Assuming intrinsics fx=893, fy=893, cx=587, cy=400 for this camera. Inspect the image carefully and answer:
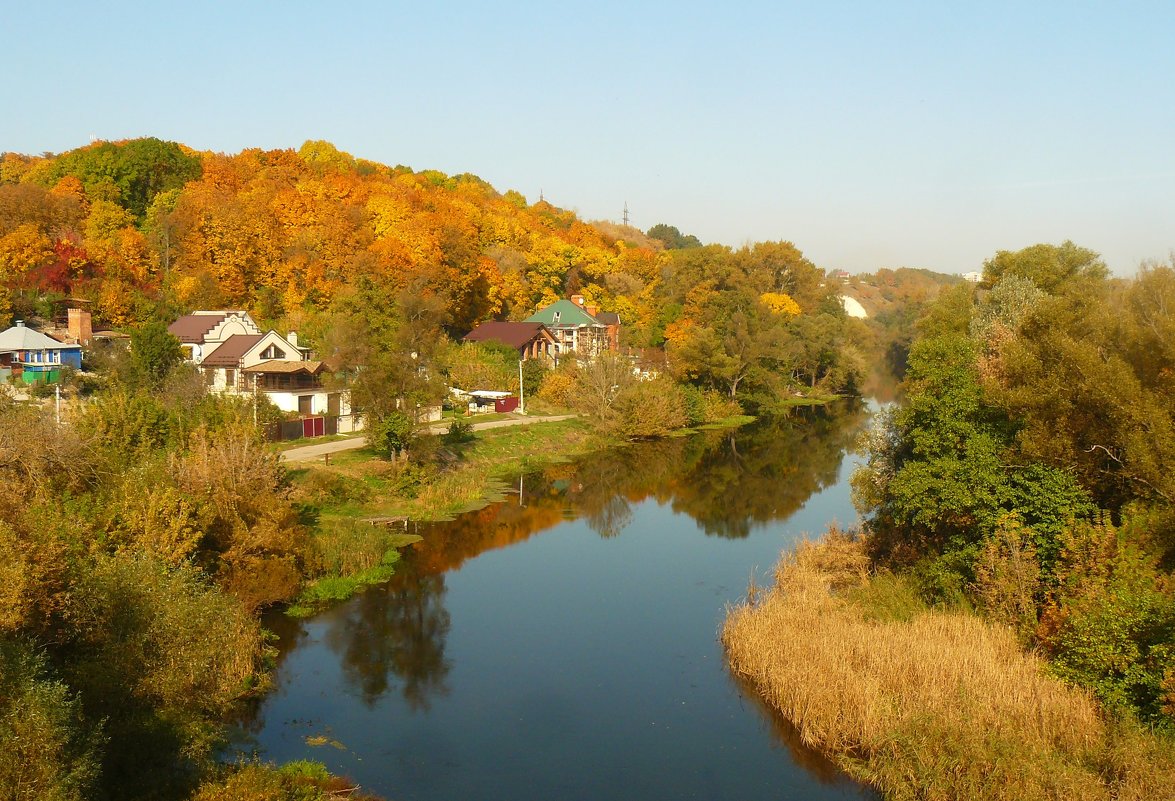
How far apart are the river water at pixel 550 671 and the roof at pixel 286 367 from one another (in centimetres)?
1368

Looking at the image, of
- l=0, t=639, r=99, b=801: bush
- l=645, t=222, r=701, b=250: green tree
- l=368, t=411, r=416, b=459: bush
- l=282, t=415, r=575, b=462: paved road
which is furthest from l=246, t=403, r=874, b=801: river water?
l=645, t=222, r=701, b=250: green tree

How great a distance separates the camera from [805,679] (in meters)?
15.8

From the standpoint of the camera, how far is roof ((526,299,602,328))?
7206cm

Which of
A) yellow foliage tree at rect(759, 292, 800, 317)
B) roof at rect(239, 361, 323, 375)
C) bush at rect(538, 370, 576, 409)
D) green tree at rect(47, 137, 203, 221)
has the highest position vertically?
green tree at rect(47, 137, 203, 221)

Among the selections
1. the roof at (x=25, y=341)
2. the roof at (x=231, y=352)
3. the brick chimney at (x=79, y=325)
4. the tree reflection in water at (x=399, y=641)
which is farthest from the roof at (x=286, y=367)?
the tree reflection in water at (x=399, y=641)

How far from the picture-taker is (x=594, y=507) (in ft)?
111

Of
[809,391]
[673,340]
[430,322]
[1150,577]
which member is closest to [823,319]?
[809,391]

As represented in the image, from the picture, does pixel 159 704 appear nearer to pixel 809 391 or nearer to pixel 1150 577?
pixel 1150 577

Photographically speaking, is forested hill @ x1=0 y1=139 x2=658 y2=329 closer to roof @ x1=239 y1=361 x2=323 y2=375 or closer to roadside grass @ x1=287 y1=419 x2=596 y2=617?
roof @ x1=239 y1=361 x2=323 y2=375

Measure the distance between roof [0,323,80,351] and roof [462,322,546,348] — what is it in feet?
81.8

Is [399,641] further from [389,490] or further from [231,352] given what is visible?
[231,352]

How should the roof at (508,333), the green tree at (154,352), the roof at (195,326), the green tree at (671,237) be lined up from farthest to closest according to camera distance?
1. the green tree at (671,237)
2. the roof at (508,333)
3. the roof at (195,326)
4. the green tree at (154,352)

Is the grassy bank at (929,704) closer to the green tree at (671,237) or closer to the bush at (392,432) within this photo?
the bush at (392,432)

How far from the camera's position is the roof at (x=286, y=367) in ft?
135
